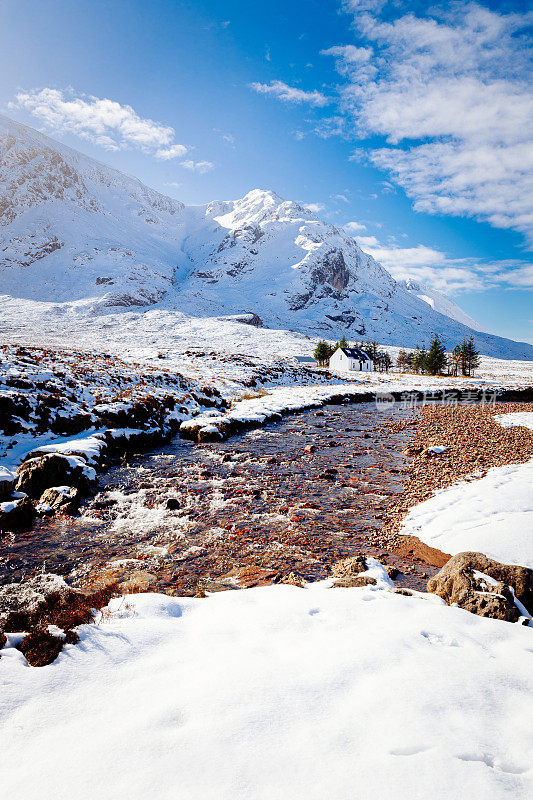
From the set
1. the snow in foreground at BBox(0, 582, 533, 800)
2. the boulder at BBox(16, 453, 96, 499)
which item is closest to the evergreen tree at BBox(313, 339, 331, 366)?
the boulder at BBox(16, 453, 96, 499)

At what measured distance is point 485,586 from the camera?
5844 millimetres

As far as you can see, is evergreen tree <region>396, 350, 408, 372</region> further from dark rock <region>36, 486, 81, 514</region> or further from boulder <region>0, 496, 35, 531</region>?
boulder <region>0, 496, 35, 531</region>

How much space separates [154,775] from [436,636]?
386 cm

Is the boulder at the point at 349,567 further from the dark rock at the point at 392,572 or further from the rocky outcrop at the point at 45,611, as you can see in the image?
the rocky outcrop at the point at 45,611

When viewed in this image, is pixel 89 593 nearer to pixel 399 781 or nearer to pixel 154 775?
pixel 154 775

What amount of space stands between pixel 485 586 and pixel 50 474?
501 inches

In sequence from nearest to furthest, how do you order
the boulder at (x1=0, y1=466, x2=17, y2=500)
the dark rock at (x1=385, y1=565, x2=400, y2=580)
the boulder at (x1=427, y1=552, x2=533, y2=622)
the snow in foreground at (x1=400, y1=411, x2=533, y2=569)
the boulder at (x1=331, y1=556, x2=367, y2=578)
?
the boulder at (x1=427, y1=552, x2=533, y2=622) < the snow in foreground at (x1=400, y1=411, x2=533, y2=569) < the boulder at (x1=331, y1=556, x2=367, y2=578) < the dark rock at (x1=385, y1=565, x2=400, y2=580) < the boulder at (x1=0, y1=466, x2=17, y2=500)

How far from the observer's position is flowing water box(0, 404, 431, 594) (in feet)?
26.1

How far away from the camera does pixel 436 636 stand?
4.78 metres

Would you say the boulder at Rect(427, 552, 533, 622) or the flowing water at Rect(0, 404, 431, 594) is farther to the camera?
the flowing water at Rect(0, 404, 431, 594)

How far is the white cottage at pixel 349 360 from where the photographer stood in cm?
9269

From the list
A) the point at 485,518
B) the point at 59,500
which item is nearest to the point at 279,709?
the point at 485,518

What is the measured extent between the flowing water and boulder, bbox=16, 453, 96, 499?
86cm

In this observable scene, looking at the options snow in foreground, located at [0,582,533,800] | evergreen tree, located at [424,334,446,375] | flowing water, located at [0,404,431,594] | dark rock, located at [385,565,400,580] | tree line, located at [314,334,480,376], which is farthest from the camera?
tree line, located at [314,334,480,376]
